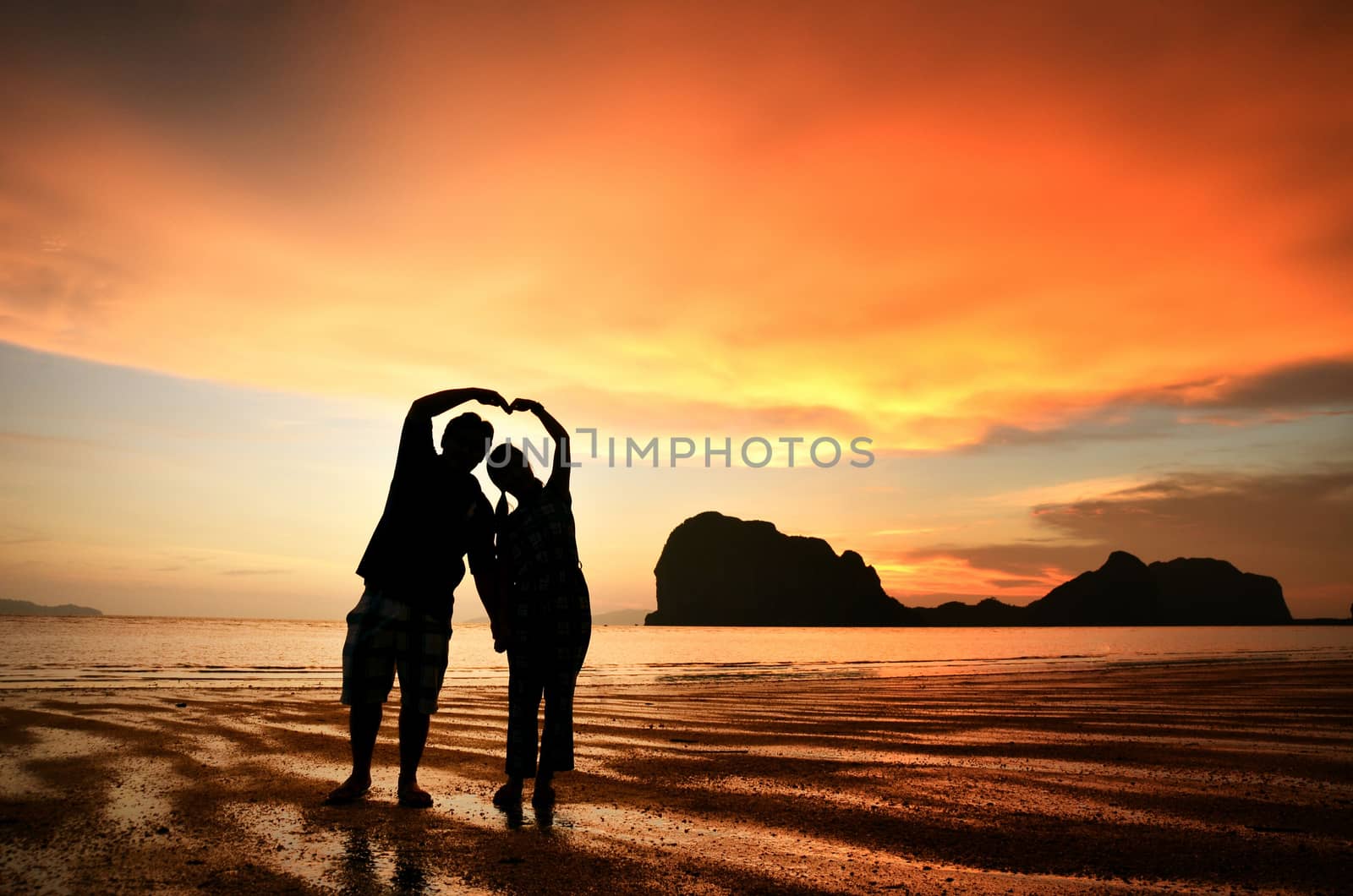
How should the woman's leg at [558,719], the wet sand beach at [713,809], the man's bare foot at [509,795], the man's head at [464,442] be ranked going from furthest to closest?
the man's head at [464,442]
the woman's leg at [558,719]
the man's bare foot at [509,795]
the wet sand beach at [713,809]

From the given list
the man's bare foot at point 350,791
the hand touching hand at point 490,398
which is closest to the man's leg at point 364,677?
the man's bare foot at point 350,791

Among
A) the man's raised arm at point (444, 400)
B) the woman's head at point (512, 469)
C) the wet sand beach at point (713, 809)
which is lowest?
the wet sand beach at point (713, 809)

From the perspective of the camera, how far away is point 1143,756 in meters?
6.07

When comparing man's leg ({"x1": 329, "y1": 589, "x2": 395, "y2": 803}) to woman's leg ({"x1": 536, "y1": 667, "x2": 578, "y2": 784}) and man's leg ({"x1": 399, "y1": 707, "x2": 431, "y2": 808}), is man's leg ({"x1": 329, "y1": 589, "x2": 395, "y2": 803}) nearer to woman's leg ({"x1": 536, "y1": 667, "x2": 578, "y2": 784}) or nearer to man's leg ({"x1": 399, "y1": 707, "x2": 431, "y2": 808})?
man's leg ({"x1": 399, "y1": 707, "x2": 431, "y2": 808})

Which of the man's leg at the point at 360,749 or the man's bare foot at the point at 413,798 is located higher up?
the man's leg at the point at 360,749

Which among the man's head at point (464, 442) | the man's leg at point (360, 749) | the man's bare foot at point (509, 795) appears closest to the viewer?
the man's bare foot at point (509, 795)

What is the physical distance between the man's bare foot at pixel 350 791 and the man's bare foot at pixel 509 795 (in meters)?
0.73

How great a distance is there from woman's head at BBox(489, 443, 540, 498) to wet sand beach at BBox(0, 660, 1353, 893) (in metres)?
1.74

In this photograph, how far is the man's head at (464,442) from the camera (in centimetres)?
472

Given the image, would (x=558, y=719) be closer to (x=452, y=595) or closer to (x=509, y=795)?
(x=509, y=795)

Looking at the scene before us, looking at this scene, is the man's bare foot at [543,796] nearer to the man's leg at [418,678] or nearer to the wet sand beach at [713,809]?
the wet sand beach at [713,809]

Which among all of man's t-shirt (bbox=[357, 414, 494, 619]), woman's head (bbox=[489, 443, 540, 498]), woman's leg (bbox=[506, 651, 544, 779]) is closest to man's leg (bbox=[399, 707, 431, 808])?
woman's leg (bbox=[506, 651, 544, 779])

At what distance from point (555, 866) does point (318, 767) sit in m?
2.99

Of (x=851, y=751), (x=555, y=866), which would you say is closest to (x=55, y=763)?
(x=555, y=866)
